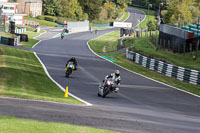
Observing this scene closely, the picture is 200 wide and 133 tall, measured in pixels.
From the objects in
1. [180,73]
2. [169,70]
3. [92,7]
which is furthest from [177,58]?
[92,7]

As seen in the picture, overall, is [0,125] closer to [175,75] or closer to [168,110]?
[168,110]

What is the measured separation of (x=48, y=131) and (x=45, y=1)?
125 metres

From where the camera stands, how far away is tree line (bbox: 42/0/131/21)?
132 m

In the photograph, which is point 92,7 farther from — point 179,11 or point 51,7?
point 179,11

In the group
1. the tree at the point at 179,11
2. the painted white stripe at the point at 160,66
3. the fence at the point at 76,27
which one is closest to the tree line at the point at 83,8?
the fence at the point at 76,27

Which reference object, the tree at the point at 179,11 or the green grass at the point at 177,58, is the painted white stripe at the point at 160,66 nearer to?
the green grass at the point at 177,58

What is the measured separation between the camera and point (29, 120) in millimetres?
13367

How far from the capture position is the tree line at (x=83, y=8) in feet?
435

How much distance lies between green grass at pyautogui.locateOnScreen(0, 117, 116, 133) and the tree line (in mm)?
119987

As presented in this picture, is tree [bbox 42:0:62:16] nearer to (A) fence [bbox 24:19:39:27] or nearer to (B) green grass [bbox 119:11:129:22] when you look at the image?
(A) fence [bbox 24:19:39:27]

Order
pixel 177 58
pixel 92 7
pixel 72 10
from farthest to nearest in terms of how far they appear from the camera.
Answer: pixel 92 7 < pixel 72 10 < pixel 177 58

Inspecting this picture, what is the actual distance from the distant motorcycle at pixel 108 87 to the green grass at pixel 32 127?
9813 millimetres

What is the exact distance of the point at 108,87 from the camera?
2309cm

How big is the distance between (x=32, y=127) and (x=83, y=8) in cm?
13626
